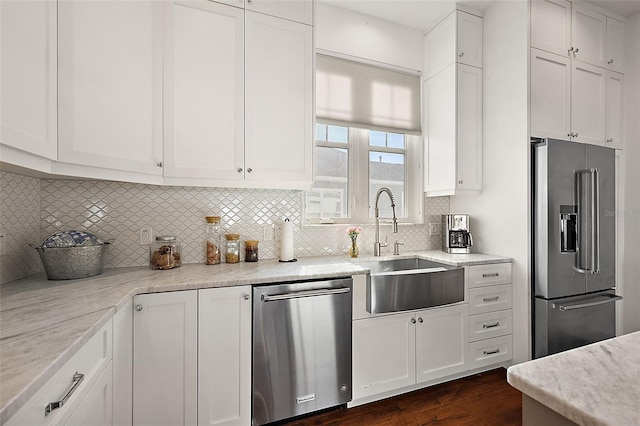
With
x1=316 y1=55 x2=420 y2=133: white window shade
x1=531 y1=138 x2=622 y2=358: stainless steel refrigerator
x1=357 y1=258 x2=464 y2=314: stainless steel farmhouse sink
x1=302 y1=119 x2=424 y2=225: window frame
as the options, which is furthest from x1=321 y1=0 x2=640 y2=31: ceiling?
x1=357 y1=258 x2=464 y2=314: stainless steel farmhouse sink

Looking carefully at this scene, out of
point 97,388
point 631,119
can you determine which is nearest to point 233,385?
point 97,388

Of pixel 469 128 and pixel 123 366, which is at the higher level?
pixel 469 128

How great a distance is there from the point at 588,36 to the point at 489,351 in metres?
2.83

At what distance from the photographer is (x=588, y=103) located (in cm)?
278

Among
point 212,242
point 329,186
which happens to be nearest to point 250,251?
point 212,242

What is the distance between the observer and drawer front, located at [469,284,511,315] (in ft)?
7.88

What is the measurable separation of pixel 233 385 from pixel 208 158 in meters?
1.31

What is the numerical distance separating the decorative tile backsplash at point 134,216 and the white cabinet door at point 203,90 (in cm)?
37

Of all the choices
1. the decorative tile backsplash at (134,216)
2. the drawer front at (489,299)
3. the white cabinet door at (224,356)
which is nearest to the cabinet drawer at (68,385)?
the white cabinet door at (224,356)

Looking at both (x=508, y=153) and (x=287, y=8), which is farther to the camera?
(x=508, y=153)

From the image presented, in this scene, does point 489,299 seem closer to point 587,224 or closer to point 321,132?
point 587,224

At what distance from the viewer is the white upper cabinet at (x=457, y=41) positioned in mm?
2697

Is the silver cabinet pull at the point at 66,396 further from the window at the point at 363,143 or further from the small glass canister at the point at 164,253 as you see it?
the window at the point at 363,143

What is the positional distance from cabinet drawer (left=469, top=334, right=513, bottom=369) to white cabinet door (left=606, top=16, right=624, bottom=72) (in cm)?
265
